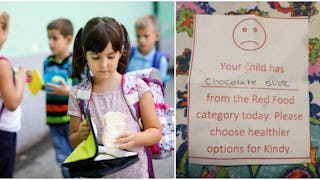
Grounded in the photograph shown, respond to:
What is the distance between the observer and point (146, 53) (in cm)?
284

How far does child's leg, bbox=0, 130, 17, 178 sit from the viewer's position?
6.41 feet

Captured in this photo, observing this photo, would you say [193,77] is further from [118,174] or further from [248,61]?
[118,174]

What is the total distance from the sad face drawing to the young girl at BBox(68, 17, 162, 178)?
399 mm

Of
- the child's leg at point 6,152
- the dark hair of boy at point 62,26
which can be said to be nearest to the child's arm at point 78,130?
the child's leg at point 6,152

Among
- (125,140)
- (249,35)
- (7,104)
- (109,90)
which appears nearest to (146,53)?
(7,104)

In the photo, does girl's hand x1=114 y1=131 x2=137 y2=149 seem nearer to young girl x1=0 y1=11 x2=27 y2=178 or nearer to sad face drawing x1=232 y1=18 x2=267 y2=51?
sad face drawing x1=232 y1=18 x2=267 y2=51

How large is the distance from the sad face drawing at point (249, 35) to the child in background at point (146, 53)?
1.09 metres

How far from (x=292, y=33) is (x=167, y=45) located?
5.46 meters

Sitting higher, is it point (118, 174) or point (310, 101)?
point (310, 101)

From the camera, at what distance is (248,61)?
1.48 m

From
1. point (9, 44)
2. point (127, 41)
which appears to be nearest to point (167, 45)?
point (9, 44)

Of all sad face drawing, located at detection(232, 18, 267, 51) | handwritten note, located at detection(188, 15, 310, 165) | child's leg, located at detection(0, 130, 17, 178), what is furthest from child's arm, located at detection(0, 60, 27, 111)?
sad face drawing, located at detection(232, 18, 267, 51)

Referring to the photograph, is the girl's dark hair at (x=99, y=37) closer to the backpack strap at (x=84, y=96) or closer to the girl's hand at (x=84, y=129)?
the backpack strap at (x=84, y=96)

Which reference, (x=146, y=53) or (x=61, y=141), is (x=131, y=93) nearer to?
(x=61, y=141)
